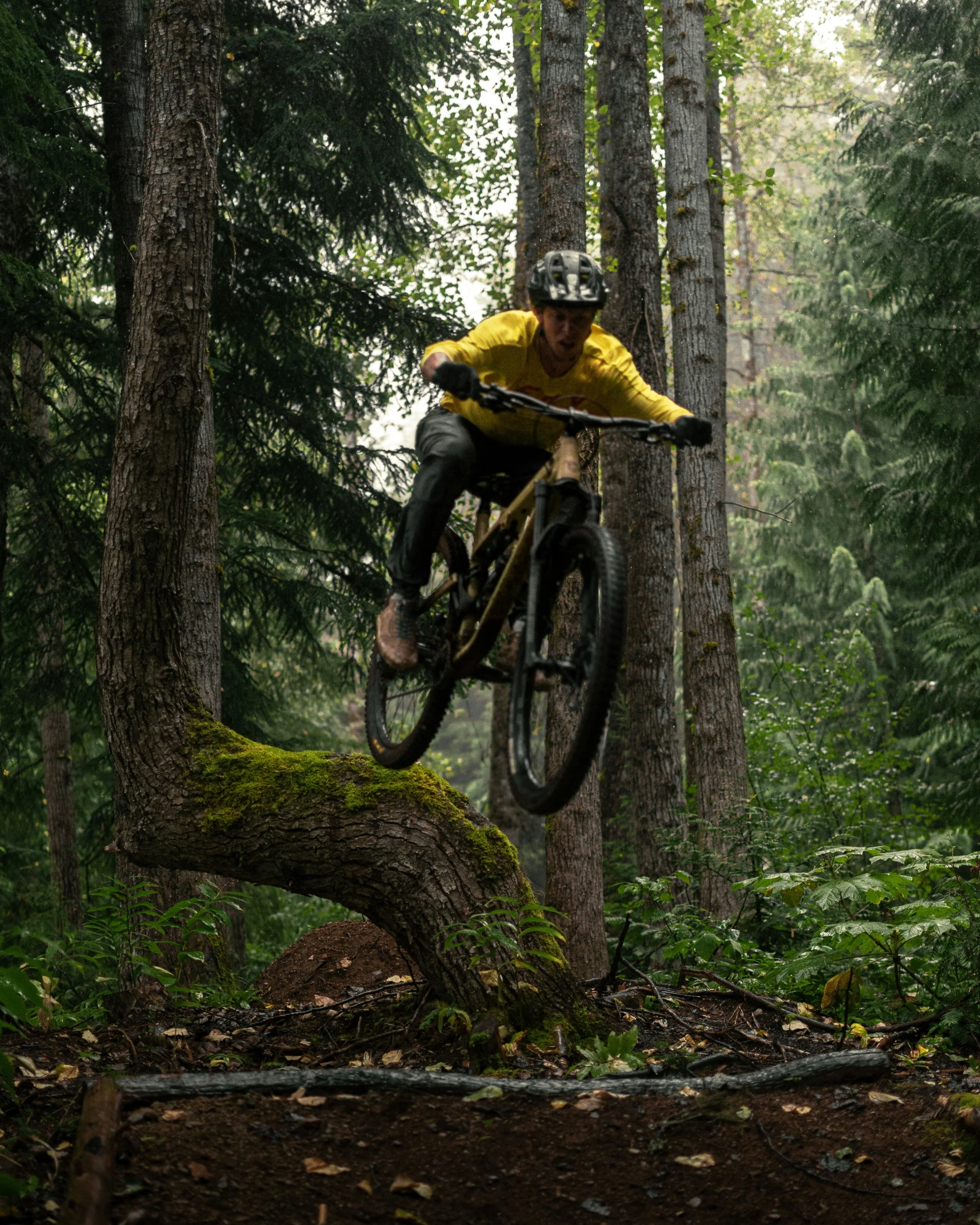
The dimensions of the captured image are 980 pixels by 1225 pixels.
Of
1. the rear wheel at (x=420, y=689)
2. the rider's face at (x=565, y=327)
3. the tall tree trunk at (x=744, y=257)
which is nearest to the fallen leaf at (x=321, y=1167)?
the rear wheel at (x=420, y=689)

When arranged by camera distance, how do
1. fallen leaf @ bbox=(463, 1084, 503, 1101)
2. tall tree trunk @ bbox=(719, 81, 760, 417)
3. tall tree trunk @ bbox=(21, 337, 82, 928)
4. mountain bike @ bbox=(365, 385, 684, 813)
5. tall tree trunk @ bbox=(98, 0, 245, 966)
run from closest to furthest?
1. mountain bike @ bbox=(365, 385, 684, 813)
2. fallen leaf @ bbox=(463, 1084, 503, 1101)
3. tall tree trunk @ bbox=(98, 0, 245, 966)
4. tall tree trunk @ bbox=(21, 337, 82, 928)
5. tall tree trunk @ bbox=(719, 81, 760, 417)

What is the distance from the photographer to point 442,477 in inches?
179

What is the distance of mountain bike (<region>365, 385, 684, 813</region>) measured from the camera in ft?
11.7

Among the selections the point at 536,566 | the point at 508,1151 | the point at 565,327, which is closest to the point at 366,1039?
the point at 508,1151

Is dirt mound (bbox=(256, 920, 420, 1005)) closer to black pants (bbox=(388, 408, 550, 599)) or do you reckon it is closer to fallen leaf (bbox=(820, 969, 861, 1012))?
fallen leaf (bbox=(820, 969, 861, 1012))

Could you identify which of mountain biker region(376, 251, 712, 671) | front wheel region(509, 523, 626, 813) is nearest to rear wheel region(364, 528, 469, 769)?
mountain biker region(376, 251, 712, 671)

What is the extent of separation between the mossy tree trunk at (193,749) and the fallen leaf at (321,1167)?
65.3 inches

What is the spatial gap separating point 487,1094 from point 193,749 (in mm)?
2486

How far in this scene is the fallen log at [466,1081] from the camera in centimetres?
403

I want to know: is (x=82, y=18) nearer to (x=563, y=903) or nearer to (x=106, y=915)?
(x=106, y=915)

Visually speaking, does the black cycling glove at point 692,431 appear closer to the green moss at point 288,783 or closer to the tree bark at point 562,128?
the green moss at point 288,783

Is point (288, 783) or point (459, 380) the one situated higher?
point (459, 380)

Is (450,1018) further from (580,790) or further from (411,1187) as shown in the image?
(580,790)

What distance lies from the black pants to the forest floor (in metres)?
2.17
